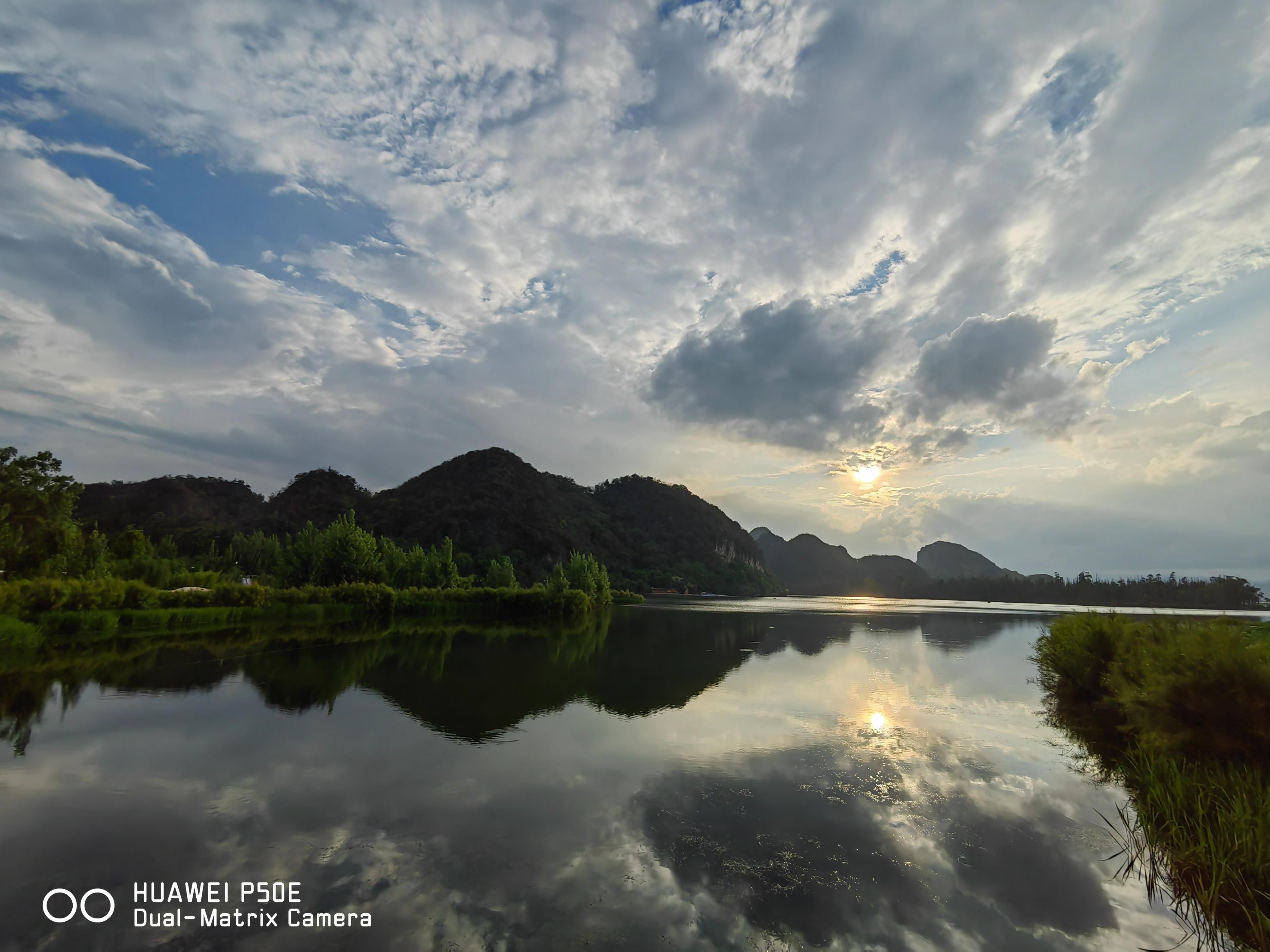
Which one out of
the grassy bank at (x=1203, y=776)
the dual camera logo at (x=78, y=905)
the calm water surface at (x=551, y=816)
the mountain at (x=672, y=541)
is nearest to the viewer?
the dual camera logo at (x=78, y=905)

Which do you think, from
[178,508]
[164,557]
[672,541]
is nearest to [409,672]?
[164,557]

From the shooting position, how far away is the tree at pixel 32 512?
3042cm

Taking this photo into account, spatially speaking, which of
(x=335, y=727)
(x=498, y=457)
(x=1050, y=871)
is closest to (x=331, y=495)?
(x=498, y=457)

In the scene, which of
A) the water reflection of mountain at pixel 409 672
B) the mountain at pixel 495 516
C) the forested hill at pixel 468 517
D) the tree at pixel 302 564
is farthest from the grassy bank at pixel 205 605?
the mountain at pixel 495 516

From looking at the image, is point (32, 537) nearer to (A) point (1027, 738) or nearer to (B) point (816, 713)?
(B) point (816, 713)

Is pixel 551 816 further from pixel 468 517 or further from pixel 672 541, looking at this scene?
pixel 672 541

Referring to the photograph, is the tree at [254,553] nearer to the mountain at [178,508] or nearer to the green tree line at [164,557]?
the green tree line at [164,557]

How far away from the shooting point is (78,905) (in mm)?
5543

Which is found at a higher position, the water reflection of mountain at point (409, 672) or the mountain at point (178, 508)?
the mountain at point (178, 508)

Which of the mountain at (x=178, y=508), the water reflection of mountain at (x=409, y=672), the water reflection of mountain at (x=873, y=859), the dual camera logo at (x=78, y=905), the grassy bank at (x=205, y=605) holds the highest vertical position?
the mountain at (x=178, y=508)

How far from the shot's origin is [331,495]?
128750 millimetres

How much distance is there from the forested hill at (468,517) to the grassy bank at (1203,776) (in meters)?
92.1

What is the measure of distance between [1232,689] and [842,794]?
17.8 feet

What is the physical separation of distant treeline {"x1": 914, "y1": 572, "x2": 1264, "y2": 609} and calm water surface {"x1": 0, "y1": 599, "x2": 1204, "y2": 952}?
121450 millimetres
